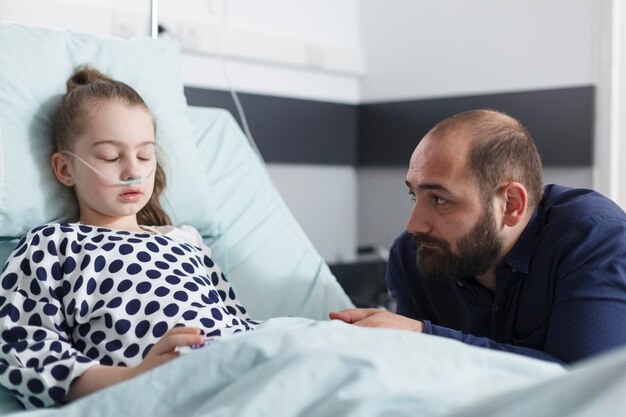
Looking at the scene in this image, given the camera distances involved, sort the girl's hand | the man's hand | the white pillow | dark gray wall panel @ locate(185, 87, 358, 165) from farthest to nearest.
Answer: dark gray wall panel @ locate(185, 87, 358, 165) < the white pillow < the man's hand < the girl's hand

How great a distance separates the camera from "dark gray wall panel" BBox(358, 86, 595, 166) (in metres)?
2.88

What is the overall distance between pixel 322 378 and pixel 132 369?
0.43 meters

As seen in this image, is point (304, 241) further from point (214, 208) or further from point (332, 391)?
point (332, 391)

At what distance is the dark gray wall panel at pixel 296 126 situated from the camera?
9.98ft

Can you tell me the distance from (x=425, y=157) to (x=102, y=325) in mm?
710

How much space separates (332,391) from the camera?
972 millimetres

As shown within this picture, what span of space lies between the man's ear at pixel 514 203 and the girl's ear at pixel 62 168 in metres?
0.85

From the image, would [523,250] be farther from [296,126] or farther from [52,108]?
[296,126]

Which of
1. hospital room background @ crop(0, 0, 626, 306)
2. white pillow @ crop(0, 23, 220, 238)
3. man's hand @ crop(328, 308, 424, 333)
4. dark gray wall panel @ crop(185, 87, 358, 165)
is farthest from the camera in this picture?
dark gray wall panel @ crop(185, 87, 358, 165)

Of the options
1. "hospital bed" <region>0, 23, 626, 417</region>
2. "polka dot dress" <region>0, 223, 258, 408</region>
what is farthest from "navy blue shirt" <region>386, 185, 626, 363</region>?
"polka dot dress" <region>0, 223, 258, 408</region>

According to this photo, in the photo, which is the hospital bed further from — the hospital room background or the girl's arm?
the hospital room background

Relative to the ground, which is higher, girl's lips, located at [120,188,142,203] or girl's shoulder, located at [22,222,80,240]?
girl's lips, located at [120,188,142,203]

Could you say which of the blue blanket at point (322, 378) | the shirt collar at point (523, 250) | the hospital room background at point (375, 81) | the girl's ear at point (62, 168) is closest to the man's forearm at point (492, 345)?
the shirt collar at point (523, 250)

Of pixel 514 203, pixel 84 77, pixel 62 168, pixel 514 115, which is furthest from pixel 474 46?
pixel 62 168
